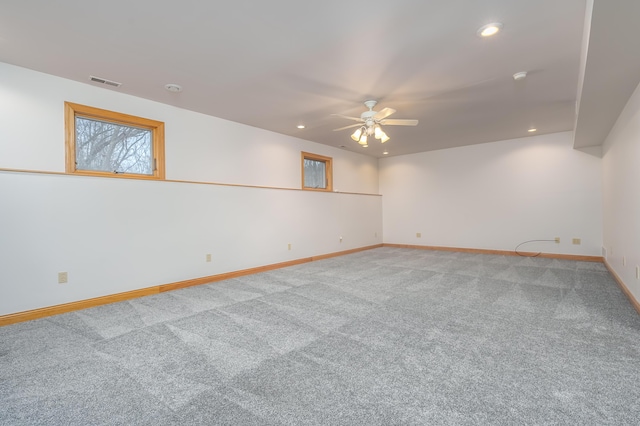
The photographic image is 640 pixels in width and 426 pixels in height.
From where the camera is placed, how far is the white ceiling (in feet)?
6.89

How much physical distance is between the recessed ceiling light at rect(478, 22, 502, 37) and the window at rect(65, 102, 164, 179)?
3791 millimetres

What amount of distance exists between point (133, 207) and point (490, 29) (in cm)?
415

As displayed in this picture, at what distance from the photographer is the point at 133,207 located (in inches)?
141

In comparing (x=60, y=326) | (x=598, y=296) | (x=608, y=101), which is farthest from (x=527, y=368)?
(x=60, y=326)

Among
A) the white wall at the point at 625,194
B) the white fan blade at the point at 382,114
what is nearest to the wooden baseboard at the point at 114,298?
the white fan blade at the point at 382,114

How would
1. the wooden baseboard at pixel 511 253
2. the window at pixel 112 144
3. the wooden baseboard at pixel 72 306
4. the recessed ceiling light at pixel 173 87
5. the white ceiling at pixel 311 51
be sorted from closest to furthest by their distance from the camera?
the white ceiling at pixel 311 51 < the wooden baseboard at pixel 72 306 < the window at pixel 112 144 < the recessed ceiling light at pixel 173 87 < the wooden baseboard at pixel 511 253

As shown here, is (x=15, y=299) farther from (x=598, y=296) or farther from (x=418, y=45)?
(x=598, y=296)

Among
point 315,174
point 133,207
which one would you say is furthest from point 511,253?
point 133,207

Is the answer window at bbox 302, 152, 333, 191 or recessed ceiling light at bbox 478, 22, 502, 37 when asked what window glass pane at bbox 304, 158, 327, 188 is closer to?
window at bbox 302, 152, 333, 191

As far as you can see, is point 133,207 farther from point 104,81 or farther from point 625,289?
point 625,289

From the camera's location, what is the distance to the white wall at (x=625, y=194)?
9.51ft

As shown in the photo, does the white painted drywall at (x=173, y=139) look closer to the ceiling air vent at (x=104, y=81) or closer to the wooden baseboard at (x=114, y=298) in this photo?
the ceiling air vent at (x=104, y=81)

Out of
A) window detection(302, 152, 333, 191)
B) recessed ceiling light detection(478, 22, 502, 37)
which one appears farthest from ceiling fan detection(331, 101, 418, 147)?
window detection(302, 152, 333, 191)

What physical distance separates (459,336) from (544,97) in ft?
11.4
